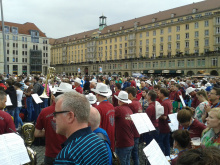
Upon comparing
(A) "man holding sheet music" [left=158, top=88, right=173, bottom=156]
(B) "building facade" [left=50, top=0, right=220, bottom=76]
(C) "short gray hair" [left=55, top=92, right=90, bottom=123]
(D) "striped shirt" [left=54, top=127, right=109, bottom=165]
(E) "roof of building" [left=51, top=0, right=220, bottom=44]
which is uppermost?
(E) "roof of building" [left=51, top=0, right=220, bottom=44]

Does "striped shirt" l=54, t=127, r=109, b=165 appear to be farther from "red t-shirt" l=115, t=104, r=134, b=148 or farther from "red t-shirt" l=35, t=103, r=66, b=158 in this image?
"red t-shirt" l=115, t=104, r=134, b=148

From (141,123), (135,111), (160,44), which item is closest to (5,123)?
(141,123)

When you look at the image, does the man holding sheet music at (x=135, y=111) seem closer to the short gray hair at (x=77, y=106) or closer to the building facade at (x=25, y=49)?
the short gray hair at (x=77, y=106)

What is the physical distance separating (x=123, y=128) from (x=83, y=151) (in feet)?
9.84

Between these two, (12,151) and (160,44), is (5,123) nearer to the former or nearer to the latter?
(12,151)

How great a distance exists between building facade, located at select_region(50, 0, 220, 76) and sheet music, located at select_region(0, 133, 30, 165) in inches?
1927

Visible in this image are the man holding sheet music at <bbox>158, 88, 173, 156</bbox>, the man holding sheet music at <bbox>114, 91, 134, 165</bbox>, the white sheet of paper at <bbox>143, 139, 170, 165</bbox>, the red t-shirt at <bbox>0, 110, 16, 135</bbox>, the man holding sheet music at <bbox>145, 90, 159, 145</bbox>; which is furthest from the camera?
the man holding sheet music at <bbox>158, 88, 173, 156</bbox>

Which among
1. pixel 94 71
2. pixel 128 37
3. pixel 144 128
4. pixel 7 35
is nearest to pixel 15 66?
pixel 7 35

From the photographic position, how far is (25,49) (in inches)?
3531

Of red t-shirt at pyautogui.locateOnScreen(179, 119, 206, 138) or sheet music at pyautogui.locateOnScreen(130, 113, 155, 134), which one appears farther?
sheet music at pyautogui.locateOnScreen(130, 113, 155, 134)

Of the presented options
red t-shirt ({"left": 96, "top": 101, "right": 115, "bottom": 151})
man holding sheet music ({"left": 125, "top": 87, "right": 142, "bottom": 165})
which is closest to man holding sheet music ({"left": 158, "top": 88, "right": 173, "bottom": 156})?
man holding sheet music ({"left": 125, "top": 87, "right": 142, "bottom": 165})

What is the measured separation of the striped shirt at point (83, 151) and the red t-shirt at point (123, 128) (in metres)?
2.77

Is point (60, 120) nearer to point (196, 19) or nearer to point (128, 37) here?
point (196, 19)

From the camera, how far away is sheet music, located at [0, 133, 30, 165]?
2516mm
